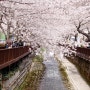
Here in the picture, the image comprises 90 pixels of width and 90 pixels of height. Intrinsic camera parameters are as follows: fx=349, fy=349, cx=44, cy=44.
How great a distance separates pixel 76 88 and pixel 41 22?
6092mm

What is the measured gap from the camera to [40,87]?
28.7m

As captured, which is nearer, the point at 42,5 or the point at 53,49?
the point at 42,5

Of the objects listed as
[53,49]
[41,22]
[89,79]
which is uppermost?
[41,22]

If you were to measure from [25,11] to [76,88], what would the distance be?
9336 mm

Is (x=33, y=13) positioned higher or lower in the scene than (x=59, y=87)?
higher

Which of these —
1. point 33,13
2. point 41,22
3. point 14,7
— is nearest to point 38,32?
point 41,22

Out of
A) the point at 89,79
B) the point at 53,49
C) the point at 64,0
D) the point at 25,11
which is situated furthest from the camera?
the point at 89,79

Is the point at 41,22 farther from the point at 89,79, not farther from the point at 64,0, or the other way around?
the point at 89,79

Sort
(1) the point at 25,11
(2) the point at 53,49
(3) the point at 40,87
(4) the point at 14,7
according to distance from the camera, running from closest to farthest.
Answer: (4) the point at 14,7 → (1) the point at 25,11 → (3) the point at 40,87 → (2) the point at 53,49

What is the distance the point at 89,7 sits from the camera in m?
32.6

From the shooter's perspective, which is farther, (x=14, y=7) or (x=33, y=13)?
(x=33, y=13)

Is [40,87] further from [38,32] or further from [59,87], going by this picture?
[38,32]

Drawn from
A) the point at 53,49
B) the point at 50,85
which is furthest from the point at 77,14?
the point at 50,85

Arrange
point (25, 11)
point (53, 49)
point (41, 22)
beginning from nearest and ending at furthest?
1. point (25, 11)
2. point (41, 22)
3. point (53, 49)
